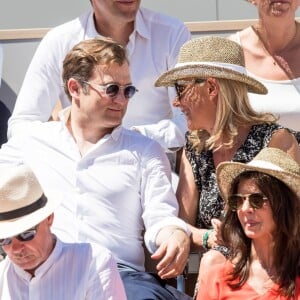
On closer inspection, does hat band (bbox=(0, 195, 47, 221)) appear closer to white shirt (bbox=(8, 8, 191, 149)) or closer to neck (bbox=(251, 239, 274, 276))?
neck (bbox=(251, 239, 274, 276))

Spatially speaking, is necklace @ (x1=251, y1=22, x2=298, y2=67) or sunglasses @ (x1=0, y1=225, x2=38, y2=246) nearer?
sunglasses @ (x1=0, y1=225, x2=38, y2=246)

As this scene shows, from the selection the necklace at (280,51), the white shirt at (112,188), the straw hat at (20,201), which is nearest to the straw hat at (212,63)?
the white shirt at (112,188)

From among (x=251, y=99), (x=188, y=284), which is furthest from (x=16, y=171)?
(x=251, y=99)

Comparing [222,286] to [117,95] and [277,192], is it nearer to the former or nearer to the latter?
[277,192]

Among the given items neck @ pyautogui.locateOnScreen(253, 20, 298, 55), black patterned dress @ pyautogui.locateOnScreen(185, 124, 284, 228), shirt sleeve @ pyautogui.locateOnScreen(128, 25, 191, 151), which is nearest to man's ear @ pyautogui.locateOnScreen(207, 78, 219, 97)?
black patterned dress @ pyautogui.locateOnScreen(185, 124, 284, 228)

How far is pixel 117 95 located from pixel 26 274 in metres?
0.95

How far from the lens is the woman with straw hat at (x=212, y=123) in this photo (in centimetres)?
360

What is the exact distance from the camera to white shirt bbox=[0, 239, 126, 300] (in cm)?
303

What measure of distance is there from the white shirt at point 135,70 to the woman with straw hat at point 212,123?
1.56 feet

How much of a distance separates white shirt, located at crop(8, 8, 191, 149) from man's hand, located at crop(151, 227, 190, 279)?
33.4 inches

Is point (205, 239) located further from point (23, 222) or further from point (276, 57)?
point (276, 57)

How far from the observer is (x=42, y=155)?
3.81 m

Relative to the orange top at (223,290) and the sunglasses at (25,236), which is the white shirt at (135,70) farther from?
the sunglasses at (25,236)

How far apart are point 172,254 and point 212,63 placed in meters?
0.79
